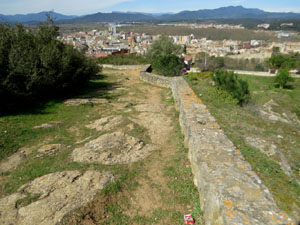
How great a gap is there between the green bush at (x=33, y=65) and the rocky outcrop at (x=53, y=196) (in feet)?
17.7

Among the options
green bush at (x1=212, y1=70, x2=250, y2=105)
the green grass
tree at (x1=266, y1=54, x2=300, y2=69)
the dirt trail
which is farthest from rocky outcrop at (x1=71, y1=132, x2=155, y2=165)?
tree at (x1=266, y1=54, x2=300, y2=69)

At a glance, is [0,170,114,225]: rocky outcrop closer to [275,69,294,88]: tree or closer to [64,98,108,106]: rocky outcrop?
[64,98,108,106]: rocky outcrop

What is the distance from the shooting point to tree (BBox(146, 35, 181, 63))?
22484 millimetres

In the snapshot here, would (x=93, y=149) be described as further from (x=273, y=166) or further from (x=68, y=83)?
(x=68, y=83)

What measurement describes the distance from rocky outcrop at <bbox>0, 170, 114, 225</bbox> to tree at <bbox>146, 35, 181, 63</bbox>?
1967 cm

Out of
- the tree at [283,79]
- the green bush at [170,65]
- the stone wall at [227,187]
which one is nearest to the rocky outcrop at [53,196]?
the stone wall at [227,187]

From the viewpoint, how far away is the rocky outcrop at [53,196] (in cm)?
294

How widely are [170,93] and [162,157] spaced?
249 inches

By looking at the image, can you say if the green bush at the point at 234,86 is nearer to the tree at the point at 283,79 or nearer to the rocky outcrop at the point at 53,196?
the rocky outcrop at the point at 53,196

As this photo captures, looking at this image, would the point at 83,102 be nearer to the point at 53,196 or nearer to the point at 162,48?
the point at 53,196

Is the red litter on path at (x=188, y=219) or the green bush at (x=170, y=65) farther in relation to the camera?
the green bush at (x=170, y=65)

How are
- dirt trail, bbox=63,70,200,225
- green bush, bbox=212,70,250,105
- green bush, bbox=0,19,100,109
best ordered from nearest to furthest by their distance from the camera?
dirt trail, bbox=63,70,200,225
green bush, bbox=0,19,100,109
green bush, bbox=212,70,250,105

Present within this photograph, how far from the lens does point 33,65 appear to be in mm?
8344

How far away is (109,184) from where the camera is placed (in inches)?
143
